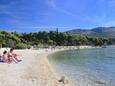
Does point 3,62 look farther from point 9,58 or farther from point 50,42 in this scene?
point 50,42

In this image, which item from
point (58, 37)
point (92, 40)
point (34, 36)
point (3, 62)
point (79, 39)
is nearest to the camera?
point (3, 62)

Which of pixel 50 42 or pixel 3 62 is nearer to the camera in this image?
pixel 3 62

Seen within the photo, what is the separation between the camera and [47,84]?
15938mm

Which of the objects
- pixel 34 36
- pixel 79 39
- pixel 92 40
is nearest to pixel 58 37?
pixel 34 36

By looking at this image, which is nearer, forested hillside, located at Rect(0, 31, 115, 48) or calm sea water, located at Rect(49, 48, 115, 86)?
calm sea water, located at Rect(49, 48, 115, 86)

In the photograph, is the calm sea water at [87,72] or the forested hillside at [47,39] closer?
the calm sea water at [87,72]

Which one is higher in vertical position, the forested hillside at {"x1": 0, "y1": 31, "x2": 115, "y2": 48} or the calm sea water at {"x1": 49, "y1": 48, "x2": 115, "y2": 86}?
the forested hillside at {"x1": 0, "y1": 31, "x2": 115, "y2": 48}

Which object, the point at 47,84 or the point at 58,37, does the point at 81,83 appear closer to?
the point at 47,84

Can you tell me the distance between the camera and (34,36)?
142250 millimetres

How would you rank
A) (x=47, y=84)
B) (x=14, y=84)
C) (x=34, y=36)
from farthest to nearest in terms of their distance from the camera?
(x=34, y=36)
(x=47, y=84)
(x=14, y=84)

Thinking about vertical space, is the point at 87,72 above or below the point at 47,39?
below

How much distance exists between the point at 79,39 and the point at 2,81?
166 m

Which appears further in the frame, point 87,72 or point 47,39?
point 47,39

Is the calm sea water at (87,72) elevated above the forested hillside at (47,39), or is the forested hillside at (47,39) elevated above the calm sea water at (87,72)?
the forested hillside at (47,39)
